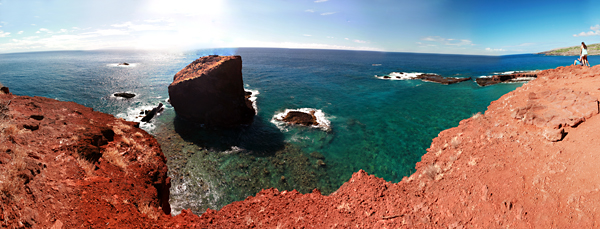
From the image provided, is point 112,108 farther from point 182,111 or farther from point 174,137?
point 174,137

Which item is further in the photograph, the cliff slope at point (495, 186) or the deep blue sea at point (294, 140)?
the deep blue sea at point (294, 140)

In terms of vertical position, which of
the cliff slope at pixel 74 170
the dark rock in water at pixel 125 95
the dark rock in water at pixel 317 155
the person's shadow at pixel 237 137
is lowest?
the dark rock in water at pixel 317 155

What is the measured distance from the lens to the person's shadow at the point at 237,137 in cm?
2239

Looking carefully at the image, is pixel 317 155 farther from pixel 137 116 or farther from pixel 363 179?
pixel 137 116

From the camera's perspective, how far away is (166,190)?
9.13 metres

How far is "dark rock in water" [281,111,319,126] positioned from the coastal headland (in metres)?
18.2

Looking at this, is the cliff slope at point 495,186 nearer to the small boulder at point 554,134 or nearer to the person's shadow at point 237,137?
the small boulder at point 554,134

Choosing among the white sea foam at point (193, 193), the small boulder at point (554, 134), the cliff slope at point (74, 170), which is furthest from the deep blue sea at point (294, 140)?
the small boulder at point (554, 134)

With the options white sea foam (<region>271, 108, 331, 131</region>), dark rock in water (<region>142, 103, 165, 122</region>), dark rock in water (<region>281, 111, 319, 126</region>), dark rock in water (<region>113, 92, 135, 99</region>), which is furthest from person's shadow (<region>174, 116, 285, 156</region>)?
dark rock in water (<region>113, 92, 135, 99</region>)

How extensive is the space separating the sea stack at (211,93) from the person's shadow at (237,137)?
4.43 feet

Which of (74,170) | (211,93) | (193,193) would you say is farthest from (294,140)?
(74,170)

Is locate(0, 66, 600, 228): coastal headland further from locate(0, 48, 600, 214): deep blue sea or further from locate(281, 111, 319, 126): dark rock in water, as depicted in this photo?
locate(281, 111, 319, 126): dark rock in water

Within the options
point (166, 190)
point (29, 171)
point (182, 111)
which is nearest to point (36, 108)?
point (29, 171)

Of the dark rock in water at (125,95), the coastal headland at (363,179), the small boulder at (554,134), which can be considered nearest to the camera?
the coastal headland at (363,179)
